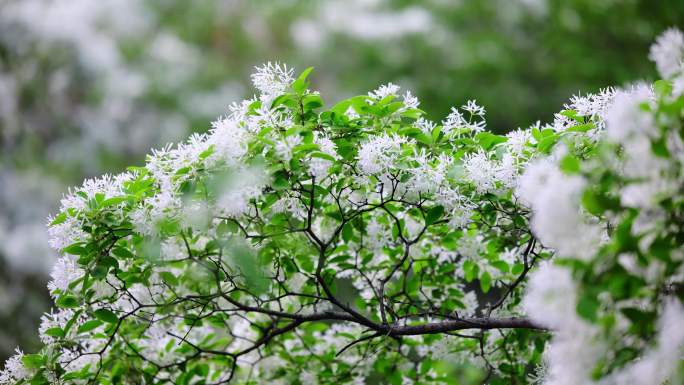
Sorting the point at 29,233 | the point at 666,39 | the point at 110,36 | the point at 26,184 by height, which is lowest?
the point at 666,39

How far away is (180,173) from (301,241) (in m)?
0.52

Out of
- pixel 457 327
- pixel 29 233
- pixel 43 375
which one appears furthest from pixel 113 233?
pixel 29 233

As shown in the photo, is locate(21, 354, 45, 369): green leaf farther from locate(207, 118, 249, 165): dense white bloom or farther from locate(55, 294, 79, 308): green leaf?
locate(207, 118, 249, 165): dense white bloom

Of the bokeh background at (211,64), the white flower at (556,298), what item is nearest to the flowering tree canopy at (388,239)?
the white flower at (556,298)

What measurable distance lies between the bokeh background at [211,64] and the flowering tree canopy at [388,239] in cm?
390

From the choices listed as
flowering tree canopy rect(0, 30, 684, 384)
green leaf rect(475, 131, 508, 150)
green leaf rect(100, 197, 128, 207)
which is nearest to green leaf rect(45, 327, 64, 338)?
flowering tree canopy rect(0, 30, 684, 384)

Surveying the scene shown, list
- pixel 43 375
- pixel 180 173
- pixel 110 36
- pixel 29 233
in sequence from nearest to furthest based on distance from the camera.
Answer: pixel 180 173, pixel 43 375, pixel 29 233, pixel 110 36

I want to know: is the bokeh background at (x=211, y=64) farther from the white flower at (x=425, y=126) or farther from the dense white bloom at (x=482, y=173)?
the dense white bloom at (x=482, y=173)

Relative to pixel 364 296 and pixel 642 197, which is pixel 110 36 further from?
pixel 642 197

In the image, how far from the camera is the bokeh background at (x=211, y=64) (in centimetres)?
648

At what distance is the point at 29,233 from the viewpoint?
619cm

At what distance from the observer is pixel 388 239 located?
2.17 m

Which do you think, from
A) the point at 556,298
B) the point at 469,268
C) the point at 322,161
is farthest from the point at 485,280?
the point at 556,298

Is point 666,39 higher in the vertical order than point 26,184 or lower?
lower
